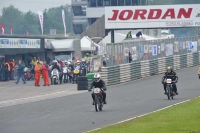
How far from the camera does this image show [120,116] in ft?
57.9

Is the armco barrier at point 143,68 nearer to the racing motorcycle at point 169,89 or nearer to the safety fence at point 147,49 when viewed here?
the safety fence at point 147,49

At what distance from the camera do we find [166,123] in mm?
14383

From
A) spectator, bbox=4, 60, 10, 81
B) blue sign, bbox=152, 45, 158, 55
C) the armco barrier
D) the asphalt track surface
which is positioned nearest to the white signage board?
the armco barrier

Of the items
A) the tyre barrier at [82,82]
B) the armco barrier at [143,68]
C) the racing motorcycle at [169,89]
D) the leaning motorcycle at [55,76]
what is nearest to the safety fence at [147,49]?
the armco barrier at [143,68]

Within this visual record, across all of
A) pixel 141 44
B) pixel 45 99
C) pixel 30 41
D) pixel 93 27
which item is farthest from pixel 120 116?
pixel 93 27

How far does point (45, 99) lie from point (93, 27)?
25660mm

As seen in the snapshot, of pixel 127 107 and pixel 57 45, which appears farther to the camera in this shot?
pixel 57 45

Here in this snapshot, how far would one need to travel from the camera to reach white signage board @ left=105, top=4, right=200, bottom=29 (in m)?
47.3

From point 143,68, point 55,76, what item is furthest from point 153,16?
point 55,76

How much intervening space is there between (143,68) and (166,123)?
24.6 metres

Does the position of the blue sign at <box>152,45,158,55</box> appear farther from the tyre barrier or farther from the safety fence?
the tyre barrier

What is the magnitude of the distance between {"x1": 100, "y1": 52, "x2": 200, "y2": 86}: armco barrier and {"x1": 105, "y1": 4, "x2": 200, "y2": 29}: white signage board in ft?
10.4

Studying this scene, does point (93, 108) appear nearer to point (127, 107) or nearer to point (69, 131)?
point (127, 107)

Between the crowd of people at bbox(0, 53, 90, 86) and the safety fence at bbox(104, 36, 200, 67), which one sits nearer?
the safety fence at bbox(104, 36, 200, 67)
